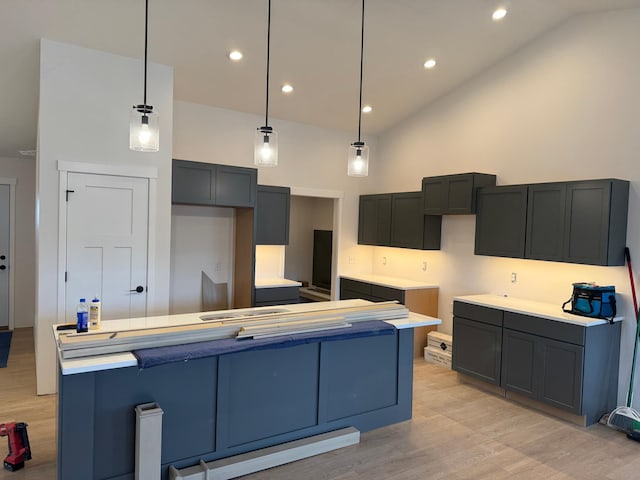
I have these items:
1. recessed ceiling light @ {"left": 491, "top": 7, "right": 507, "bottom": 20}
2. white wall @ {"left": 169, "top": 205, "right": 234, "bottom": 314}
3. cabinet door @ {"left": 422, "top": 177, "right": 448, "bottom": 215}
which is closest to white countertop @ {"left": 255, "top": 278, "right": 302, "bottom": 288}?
white wall @ {"left": 169, "top": 205, "right": 234, "bottom": 314}

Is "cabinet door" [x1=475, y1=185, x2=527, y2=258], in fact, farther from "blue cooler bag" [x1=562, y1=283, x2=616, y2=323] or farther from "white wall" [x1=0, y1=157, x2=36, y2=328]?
"white wall" [x1=0, y1=157, x2=36, y2=328]

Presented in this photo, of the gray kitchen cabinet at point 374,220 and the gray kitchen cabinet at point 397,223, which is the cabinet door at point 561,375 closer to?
the gray kitchen cabinet at point 397,223

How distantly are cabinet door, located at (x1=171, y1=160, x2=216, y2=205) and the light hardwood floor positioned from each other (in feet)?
7.46

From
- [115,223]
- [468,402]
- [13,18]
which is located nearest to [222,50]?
[13,18]

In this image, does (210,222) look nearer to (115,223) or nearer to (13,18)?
(115,223)

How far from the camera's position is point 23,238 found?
662 cm

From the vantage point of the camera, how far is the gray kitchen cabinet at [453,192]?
4887mm

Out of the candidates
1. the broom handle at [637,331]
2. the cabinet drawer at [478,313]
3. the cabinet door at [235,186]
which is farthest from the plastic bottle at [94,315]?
the broom handle at [637,331]

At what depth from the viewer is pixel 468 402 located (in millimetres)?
4219

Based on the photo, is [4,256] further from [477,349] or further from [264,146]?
[477,349]

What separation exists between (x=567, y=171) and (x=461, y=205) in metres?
1.08

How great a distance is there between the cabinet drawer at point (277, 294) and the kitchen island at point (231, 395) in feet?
5.72

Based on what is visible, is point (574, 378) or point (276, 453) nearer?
point (276, 453)

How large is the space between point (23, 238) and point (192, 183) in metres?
3.56
